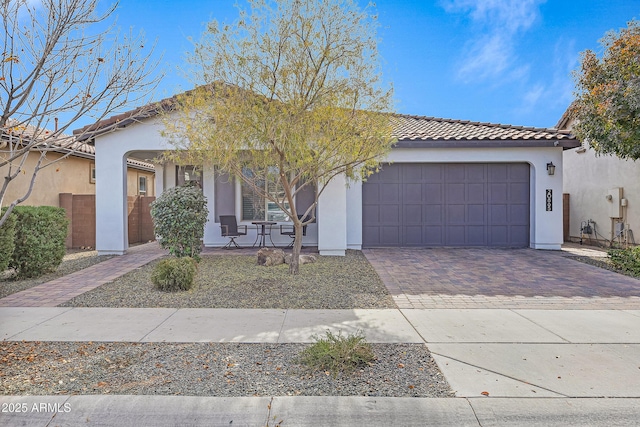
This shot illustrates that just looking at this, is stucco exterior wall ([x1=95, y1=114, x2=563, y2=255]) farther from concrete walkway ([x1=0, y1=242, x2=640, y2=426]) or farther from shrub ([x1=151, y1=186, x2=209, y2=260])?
concrete walkway ([x1=0, y1=242, x2=640, y2=426])

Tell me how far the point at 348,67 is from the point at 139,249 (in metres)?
9.34

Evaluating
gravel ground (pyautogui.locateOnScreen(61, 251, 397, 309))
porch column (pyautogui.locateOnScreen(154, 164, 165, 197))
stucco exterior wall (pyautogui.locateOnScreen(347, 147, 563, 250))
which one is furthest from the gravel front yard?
porch column (pyautogui.locateOnScreen(154, 164, 165, 197))

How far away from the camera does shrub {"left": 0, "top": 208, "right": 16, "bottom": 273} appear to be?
280 inches

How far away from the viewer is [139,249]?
1266 centimetres

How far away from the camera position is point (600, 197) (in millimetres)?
13969

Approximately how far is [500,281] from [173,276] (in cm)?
630

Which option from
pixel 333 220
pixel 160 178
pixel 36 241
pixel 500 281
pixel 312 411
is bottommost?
pixel 312 411

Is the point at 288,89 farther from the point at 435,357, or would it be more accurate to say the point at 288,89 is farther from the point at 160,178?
the point at 160,178

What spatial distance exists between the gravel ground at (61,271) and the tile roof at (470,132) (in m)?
8.76

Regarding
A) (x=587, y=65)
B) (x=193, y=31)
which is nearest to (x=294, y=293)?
(x=193, y=31)

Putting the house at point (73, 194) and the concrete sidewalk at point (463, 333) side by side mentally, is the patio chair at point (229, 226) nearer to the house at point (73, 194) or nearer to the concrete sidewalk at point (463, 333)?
the house at point (73, 194)

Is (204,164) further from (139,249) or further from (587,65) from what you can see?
(587,65)

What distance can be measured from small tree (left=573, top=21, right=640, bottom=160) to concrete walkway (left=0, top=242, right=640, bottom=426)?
505 cm

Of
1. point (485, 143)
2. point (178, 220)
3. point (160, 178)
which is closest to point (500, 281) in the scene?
point (485, 143)
